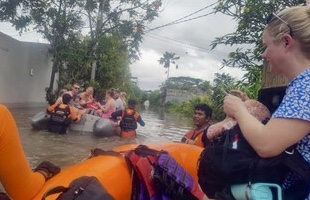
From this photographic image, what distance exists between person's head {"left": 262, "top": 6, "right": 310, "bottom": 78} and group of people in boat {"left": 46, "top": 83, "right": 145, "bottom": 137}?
28.1ft

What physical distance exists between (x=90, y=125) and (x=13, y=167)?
825cm

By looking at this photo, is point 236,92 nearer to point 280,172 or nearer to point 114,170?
point 280,172

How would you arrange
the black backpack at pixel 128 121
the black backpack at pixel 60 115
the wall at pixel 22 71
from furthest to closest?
the wall at pixel 22 71, the black backpack at pixel 128 121, the black backpack at pixel 60 115

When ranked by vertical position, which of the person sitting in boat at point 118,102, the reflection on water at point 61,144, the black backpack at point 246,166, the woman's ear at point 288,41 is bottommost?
the reflection on water at point 61,144

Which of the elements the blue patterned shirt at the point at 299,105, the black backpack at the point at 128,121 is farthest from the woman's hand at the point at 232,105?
the black backpack at the point at 128,121

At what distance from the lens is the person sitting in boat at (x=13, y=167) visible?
6.86ft

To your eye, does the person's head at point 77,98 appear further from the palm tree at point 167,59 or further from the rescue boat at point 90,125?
the palm tree at point 167,59

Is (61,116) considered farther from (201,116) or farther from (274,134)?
(274,134)

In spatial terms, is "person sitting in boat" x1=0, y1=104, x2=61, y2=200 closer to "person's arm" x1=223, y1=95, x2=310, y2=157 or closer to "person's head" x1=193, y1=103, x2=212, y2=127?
"person's arm" x1=223, y1=95, x2=310, y2=157

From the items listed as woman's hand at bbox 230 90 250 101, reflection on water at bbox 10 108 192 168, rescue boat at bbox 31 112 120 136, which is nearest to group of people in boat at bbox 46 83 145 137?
rescue boat at bbox 31 112 120 136

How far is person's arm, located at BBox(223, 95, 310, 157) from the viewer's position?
1.30 m

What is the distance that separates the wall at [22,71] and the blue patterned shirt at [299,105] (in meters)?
14.8

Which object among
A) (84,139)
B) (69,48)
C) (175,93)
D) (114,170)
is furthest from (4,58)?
(175,93)

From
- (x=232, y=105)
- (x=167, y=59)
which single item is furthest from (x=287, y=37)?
(x=167, y=59)
